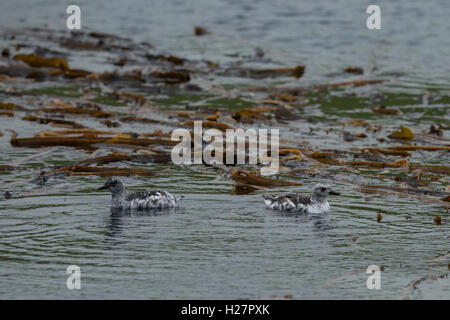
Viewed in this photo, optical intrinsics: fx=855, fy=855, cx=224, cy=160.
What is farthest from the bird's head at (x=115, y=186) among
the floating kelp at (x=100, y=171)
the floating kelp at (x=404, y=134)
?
the floating kelp at (x=404, y=134)

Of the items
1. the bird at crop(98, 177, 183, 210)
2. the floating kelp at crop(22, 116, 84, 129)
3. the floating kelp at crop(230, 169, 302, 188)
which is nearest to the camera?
the bird at crop(98, 177, 183, 210)

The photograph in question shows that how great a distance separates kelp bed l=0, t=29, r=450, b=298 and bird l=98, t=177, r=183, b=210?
48.0 inches

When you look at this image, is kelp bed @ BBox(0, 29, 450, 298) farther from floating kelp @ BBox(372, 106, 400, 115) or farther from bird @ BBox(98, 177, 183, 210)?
bird @ BBox(98, 177, 183, 210)

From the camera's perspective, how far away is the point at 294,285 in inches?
320

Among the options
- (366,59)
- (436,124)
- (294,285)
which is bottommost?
(294,285)

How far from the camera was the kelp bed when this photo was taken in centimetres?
1266

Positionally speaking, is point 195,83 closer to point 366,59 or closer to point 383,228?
point 366,59

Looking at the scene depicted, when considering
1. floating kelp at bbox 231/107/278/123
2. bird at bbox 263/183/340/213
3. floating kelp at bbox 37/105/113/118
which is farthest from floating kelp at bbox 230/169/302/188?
floating kelp at bbox 37/105/113/118

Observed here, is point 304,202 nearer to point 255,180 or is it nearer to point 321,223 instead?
point 321,223

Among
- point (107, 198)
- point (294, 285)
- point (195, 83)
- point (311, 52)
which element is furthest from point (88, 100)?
point (294, 285)

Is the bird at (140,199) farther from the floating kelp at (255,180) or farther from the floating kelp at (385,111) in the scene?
the floating kelp at (385,111)

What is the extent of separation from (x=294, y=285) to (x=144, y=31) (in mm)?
19258

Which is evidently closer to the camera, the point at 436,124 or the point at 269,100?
the point at 436,124

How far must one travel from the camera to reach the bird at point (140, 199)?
35.4 feet
